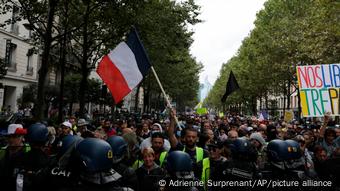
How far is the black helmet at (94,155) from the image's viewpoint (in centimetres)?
266

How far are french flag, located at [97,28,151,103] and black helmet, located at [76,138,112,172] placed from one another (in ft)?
15.4

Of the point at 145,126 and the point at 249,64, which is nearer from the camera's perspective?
the point at 145,126

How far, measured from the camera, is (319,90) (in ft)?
27.9

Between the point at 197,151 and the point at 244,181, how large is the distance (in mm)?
1201

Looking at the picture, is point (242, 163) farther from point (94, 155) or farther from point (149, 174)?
point (94, 155)

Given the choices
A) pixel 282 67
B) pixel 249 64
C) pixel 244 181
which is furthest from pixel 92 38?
pixel 249 64

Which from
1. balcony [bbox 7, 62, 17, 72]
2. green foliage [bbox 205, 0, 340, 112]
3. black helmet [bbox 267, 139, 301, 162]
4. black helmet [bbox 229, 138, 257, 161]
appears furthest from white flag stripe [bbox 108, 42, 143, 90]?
balcony [bbox 7, 62, 17, 72]

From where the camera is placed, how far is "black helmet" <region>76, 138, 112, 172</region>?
2664 millimetres

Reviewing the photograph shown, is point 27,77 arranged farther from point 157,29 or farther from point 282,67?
point 282,67

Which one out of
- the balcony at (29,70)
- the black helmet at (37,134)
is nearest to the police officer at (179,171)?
the black helmet at (37,134)

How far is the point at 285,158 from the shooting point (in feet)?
12.4

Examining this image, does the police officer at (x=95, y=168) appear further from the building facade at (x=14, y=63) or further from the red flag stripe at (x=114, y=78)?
the building facade at (x=14, y=63)

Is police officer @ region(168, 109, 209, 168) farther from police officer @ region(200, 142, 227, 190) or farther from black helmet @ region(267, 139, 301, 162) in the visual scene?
black helmet @ region(267, 139, 301, 162)

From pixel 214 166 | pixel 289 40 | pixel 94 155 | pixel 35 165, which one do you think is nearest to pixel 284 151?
pixel 214 166
